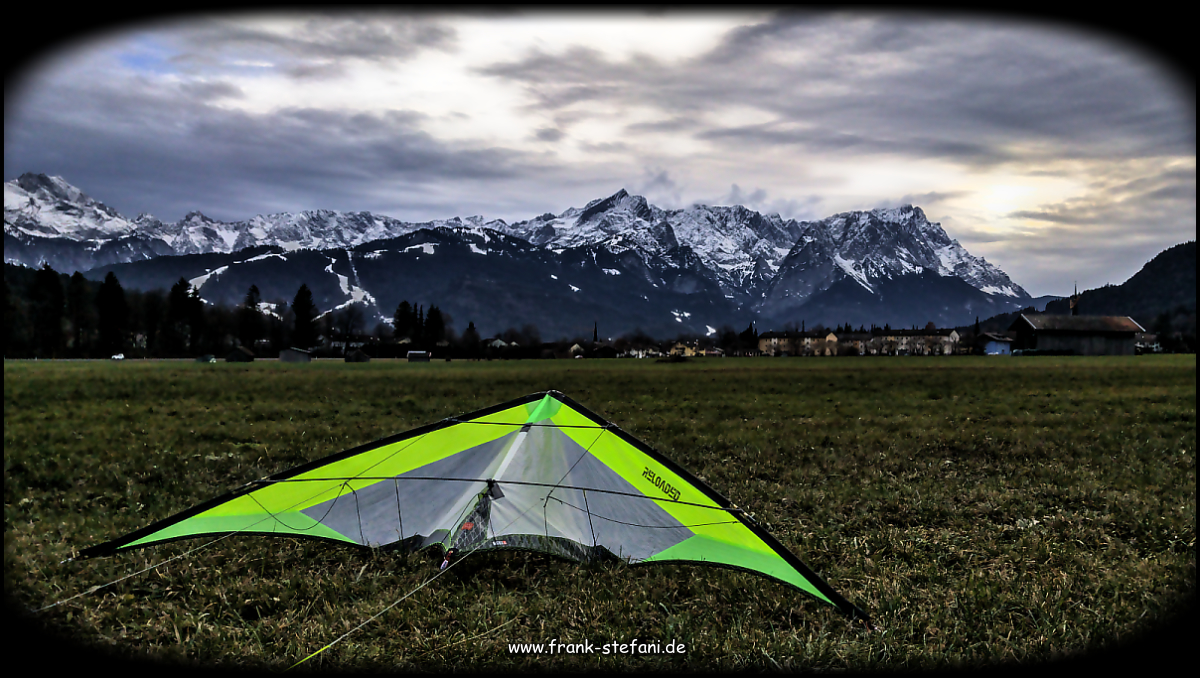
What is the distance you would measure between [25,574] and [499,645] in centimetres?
405

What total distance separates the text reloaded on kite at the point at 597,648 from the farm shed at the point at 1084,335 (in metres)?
127

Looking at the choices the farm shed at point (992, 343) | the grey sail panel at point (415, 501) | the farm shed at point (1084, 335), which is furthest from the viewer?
the farm shed at point (992, 343)

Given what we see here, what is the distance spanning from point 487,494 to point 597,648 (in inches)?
66.4

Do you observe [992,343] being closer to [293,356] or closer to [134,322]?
[293,356]

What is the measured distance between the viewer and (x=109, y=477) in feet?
29.5

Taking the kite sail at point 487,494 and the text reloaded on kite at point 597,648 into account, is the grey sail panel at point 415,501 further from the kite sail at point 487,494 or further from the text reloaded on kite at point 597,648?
the text reloaded on kite at point 597,648

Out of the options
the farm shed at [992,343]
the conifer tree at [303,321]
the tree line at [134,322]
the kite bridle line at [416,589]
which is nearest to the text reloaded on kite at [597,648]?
the kite bridle line at [416,589]

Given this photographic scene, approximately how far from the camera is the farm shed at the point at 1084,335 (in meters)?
108

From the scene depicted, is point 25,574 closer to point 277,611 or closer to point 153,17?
point 277,611

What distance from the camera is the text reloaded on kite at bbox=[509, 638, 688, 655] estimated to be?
154 inches

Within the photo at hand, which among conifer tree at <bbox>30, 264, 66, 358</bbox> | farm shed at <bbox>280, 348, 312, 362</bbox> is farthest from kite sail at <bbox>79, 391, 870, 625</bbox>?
conifer tree at <bbox>30, 264, 66, 358</bbox>

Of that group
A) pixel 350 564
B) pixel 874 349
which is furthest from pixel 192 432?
pixel 874 349

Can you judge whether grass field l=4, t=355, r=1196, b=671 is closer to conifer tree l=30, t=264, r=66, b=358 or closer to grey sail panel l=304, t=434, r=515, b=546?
grey sail panel l=304, t=434, r=515, b=546

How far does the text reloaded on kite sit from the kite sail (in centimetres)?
97
